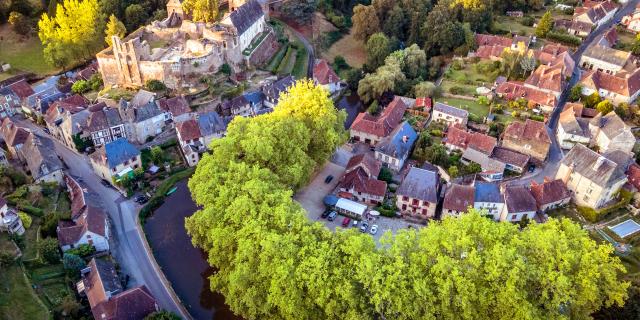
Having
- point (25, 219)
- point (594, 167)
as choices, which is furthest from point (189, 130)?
point (594, 167)

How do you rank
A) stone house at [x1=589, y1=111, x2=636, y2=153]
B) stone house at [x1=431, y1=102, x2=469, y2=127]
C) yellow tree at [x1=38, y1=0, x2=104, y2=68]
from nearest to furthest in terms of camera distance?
stone house at [x1=589, y1=111, x2=636, y2=153]
stone house at [x1=431, y1=102, x2=469, y2=127]
yellow tree at [x1=38, y1=0, x2=104, y2=68]

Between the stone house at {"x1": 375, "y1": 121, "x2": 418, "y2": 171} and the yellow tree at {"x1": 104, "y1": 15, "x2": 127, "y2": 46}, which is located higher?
the yellow tree at {"x1": 104, "y1": 15, "x2": 127, "y2": 46}

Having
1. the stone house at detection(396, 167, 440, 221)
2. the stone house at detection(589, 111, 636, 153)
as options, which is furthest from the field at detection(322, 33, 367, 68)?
the stone house at detection(589, 111, 636, 153)

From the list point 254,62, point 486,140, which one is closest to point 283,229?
point 486,140

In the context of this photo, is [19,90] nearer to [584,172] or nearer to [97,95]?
[97,95]

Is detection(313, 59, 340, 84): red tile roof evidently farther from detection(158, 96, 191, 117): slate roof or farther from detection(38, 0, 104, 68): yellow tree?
detection(38, 0, 104, 68): yellow tree

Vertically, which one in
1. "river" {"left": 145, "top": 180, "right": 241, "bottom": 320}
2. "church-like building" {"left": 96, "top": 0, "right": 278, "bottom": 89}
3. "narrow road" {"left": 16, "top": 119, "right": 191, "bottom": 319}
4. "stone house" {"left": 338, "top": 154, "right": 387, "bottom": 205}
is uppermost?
"church-like building" {"left": 96, "top": 0, "right": 278, "bottom": 89}

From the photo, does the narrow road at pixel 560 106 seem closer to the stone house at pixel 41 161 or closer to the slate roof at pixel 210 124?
the slate roof at pixel 210 124
